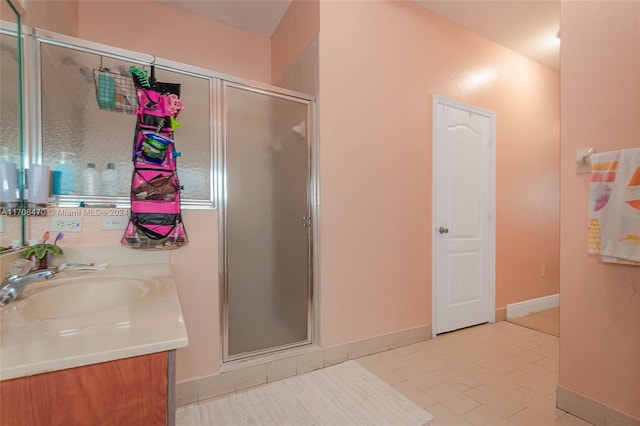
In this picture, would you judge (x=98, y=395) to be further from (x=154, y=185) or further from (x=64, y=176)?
(x=64, y=176)

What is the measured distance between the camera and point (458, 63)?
2.77m

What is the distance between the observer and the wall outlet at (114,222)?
4.91 ft

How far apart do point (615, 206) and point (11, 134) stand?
2.85 m

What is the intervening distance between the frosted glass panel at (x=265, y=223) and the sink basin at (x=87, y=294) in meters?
0.73

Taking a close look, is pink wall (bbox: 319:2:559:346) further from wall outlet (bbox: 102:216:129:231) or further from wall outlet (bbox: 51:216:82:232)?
wall outlet (bbox: 51:216:82:232)

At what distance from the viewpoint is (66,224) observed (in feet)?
4.64

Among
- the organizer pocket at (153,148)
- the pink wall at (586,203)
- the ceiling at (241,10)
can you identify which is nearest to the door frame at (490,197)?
the pink wall at (586,203)

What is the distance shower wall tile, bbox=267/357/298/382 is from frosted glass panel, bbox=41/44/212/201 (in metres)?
1.25

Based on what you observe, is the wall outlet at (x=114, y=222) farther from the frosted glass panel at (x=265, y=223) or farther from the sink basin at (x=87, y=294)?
the frosted glass panel at (x=265, y=223)

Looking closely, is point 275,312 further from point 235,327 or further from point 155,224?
point 155,224

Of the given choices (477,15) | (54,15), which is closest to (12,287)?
(54,15)

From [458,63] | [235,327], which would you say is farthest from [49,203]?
[458,63]

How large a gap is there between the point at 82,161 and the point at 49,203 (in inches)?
10.4

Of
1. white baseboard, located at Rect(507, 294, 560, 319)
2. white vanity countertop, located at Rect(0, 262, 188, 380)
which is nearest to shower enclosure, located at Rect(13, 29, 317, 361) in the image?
white vanity countertop, located at Rect(0, 262, 188, 380)
